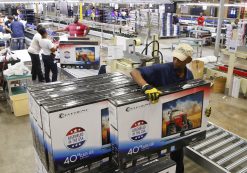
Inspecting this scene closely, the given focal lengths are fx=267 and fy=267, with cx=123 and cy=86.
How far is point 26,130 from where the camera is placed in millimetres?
4242

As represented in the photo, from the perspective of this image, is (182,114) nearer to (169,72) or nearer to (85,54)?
(169,72)

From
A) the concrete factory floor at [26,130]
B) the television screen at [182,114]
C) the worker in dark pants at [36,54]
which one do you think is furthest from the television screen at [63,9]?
the television screen at [182,114]

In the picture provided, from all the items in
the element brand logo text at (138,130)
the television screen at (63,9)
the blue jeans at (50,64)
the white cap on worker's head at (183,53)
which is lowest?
the blue jeans at (50,64)

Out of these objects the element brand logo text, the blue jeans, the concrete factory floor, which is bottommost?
the concrete factory floor

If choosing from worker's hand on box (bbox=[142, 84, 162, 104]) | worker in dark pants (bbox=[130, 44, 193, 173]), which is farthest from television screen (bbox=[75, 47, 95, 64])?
worker's hand on box (bbox=[142, 84, 162, 104])

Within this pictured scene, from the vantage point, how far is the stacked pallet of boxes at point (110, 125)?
5.26 ft

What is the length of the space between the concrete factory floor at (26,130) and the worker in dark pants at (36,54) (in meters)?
1.04

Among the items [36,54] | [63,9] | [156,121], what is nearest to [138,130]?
[156,121]

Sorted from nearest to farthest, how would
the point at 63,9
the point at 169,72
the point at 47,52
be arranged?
1. the point at 169,72
2. the point at 47,52
3. the point at 63,9

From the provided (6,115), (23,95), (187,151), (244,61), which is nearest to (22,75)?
(23,95)

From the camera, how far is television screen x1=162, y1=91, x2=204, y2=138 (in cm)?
179

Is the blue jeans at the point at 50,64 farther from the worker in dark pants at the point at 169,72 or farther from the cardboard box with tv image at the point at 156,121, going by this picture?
the cardboard box with tv image at the point at 156,121

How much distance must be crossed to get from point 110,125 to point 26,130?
2976 millimetres

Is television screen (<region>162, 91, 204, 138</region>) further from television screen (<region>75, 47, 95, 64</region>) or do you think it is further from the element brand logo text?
television screen (<region>75, 47, 95, 64</region>)
